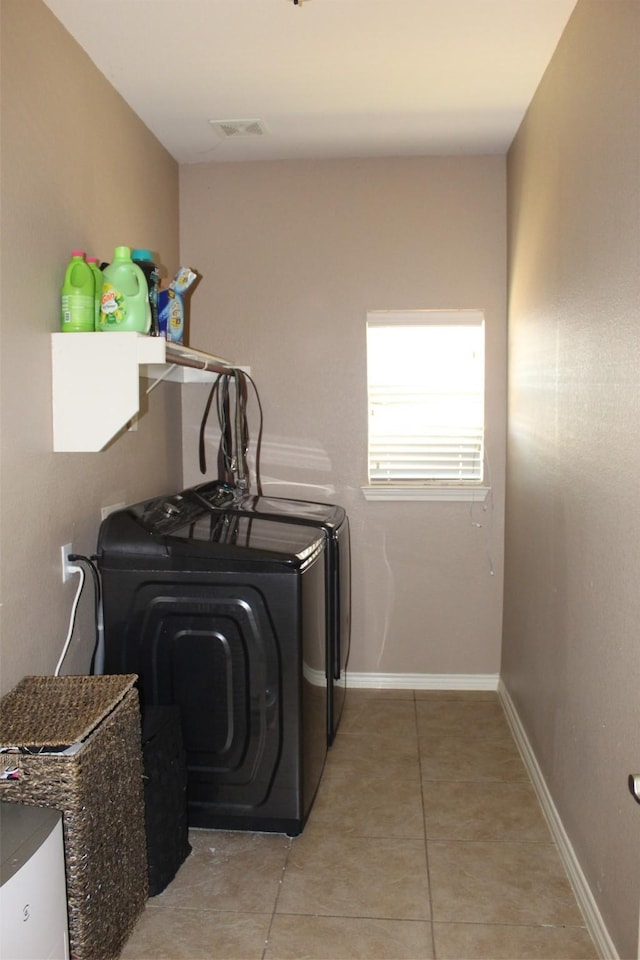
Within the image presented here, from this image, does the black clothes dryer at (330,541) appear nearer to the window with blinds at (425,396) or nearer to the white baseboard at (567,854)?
the window with blinds at (425,396)

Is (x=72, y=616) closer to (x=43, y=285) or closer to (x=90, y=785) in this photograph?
(x=90, y=785)

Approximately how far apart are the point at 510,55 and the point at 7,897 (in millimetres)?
2674

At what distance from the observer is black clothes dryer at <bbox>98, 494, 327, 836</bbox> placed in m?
2.33

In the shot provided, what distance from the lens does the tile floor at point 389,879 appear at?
1.95m

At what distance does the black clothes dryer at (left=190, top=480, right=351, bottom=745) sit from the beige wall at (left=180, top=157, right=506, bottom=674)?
10.2 inches

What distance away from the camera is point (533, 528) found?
9.37 ft

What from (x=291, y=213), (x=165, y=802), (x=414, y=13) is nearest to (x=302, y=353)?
(x=291, y=213)

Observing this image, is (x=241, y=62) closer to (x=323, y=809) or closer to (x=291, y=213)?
(x=291, y=213)

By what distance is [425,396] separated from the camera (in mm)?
3576

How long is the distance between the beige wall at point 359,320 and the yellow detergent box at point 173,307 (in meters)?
1.06

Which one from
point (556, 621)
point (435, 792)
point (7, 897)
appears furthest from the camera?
point (435, 792)

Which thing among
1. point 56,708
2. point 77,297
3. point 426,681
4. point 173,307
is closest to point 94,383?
point 77,297

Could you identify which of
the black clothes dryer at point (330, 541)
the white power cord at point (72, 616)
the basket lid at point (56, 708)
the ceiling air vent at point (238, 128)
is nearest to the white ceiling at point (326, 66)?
the ceiling air vent at point (238, 128)

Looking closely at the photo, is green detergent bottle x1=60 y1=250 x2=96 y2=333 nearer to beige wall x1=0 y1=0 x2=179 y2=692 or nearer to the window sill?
beige wall x1=0 y1=0 x2=179 y2=692
